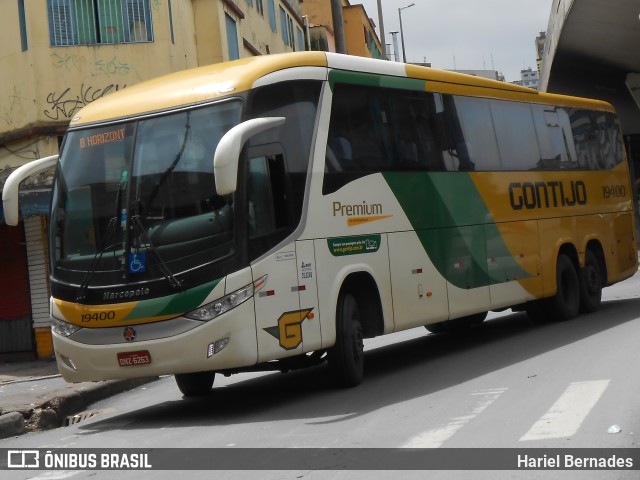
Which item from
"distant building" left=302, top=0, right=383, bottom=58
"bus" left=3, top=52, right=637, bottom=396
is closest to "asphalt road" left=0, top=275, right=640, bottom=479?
"bus" left=3, top=52, right=637, bottom=396

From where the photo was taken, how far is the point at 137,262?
1017 centimetres

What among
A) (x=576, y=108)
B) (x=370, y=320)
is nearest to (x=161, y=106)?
(x=370, y=320)

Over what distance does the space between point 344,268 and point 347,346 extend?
83 cm

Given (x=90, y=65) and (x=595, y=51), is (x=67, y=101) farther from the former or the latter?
(x=595, y=51)

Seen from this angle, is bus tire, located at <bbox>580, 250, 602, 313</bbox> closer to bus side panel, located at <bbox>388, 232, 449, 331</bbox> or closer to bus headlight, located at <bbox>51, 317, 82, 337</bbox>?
bus side panel, located at <bbox>388, 232, 449, 331</bbox>

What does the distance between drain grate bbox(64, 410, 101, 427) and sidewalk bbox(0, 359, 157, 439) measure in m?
0.06

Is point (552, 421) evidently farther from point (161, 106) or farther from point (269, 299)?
point (161, 106)

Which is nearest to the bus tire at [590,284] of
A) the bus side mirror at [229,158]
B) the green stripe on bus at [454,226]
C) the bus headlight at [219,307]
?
the green stripe on bus at [454,226]

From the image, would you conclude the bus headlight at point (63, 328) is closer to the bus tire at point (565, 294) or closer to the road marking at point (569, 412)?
the road marking at point (569, 412)

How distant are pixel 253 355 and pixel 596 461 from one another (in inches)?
160

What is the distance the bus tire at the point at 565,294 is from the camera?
17.3 metres

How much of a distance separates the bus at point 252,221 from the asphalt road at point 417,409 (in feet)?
1.88

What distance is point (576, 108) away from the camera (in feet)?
62.7

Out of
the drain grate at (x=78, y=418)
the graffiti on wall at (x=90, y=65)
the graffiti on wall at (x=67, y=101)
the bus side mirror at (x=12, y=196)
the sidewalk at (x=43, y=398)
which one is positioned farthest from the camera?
the graffiti on wall at (x=90, y=65)
